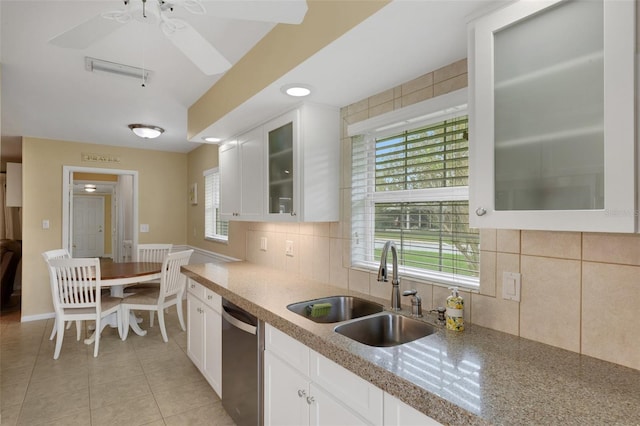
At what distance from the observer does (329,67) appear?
65.6 inches

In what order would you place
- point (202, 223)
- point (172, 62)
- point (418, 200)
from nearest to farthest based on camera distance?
1. point (418, 200)
2. point (172, 62)
3. point (202, 223)

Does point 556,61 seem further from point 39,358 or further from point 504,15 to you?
point 39,358

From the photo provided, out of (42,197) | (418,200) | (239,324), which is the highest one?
(42,197)

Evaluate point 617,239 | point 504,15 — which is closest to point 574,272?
point 617,239

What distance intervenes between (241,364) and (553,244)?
66.6 inches

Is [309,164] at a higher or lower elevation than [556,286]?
higher

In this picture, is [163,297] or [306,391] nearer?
[306,391]

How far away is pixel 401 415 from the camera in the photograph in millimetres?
1029

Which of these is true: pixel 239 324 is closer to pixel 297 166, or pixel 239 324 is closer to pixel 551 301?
pixel 297 166

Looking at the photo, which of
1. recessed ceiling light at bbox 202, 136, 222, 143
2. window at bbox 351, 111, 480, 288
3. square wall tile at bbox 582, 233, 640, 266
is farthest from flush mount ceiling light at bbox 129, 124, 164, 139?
square wall tile at bbox 582, 233, 640, 266

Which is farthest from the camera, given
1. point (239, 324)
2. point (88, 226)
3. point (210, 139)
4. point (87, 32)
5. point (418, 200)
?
point (88, 226)

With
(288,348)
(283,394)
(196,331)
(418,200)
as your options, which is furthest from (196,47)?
(196,331)

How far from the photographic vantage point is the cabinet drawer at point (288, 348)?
1.45 m

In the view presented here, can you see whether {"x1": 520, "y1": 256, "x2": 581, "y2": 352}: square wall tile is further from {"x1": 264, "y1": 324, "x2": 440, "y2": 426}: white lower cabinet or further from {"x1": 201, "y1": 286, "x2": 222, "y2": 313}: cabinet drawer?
{"x1": 201, "y1": 286, "x2": 222, "y2": 313}: cabinet drawer
